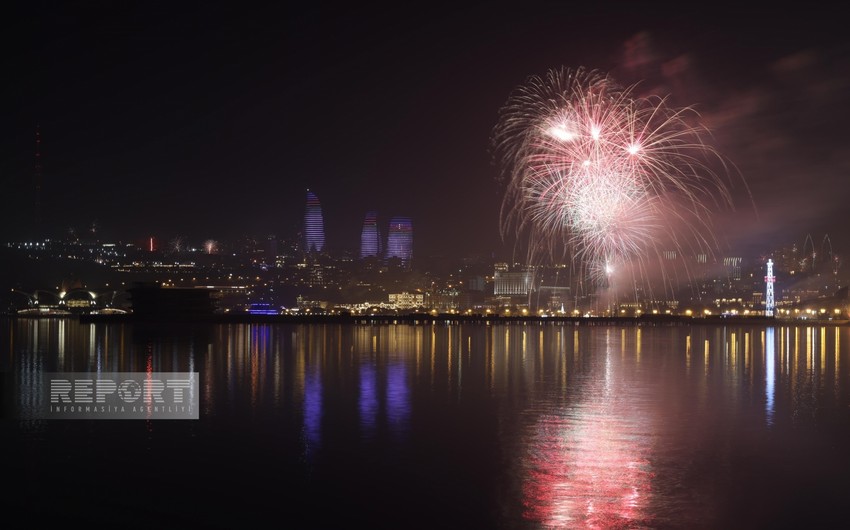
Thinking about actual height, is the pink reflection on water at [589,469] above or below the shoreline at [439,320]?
above

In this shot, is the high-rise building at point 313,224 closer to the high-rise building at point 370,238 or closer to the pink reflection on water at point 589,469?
the high-rise building at point 370,238

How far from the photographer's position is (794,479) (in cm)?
1078

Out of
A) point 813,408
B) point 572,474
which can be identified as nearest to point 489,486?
point 572,474

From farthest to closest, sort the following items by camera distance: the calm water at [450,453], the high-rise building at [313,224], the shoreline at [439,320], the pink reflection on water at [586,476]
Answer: the high-rise building at [313,224] < the shoreline at [439,320] < the calm water at [450,453] < the pink reflection on water at [586,476]

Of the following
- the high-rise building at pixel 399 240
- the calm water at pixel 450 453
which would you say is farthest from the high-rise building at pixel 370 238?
the calm water at pixel 450 453

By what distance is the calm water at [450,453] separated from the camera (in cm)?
923

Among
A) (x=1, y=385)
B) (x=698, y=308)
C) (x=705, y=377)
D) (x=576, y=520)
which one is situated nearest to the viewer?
(x=576, y=520)

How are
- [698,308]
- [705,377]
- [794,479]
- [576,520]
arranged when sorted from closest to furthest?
[576,520]
[794,479]
[705,377]
[698,308]

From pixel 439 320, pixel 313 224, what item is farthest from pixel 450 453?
pixel 313 224

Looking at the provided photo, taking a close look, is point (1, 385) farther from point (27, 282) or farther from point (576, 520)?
point (27, 282)

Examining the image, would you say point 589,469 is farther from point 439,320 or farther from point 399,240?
point 399,240

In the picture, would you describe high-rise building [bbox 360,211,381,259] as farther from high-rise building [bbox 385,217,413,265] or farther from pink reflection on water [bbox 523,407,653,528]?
pink reflection on water [bbox 523,407,653,528]

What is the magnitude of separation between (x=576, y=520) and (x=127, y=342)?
30.3 meters

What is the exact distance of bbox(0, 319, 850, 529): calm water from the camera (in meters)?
9.23
